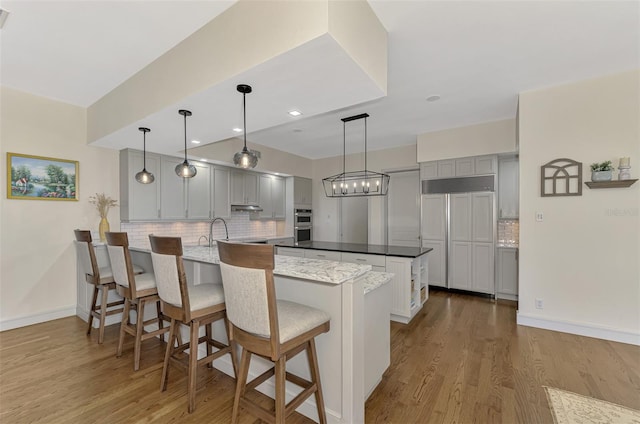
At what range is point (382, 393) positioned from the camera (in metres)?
2.13

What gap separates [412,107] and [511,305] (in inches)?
131

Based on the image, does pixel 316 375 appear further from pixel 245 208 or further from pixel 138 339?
pixel 245 208

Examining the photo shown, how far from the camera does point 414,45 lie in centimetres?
248

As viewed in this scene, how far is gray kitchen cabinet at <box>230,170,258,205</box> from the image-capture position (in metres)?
5.38

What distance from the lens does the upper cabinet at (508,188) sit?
15.4 ft

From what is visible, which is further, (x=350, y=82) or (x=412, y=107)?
(x=412, y=107)

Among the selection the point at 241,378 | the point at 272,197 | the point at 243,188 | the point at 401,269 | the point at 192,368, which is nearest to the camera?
the point at 241,378

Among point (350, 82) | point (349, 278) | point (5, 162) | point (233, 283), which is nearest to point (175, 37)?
point (350, 82)

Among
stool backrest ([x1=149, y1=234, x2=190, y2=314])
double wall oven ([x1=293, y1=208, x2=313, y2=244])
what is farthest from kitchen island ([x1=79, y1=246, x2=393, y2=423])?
double wall oven ([x1=293, y1=208, x2=313, y2=244])

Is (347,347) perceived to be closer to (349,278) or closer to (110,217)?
(349,278)

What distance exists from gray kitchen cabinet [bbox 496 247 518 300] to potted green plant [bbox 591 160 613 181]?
66.8 inches

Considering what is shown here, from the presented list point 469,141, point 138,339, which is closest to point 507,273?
point 469,141

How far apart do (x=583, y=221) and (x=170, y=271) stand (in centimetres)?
422

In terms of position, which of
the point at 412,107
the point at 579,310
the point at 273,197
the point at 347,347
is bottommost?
the point at 579,310
